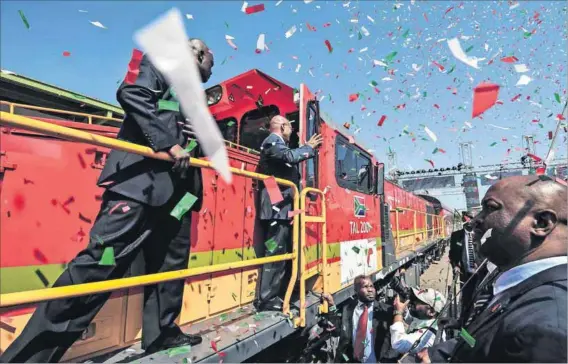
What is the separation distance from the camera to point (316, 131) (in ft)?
12.5

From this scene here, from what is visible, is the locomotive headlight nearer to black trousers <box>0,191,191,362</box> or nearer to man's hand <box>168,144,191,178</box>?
black trousers <box>0,191,191,362</box>

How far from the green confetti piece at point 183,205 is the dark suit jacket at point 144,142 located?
0.39 ft

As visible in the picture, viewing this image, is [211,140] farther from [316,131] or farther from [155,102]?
[316,131]

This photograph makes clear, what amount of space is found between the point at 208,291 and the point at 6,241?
1.41 meters

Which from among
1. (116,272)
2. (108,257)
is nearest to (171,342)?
(116,272)

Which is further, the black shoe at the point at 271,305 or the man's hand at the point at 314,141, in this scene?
the man's hand at the point at 314,141

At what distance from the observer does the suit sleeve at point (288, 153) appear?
3.04 m

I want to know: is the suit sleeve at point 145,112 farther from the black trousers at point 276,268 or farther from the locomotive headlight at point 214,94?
the locomotive headlight at point 214,94

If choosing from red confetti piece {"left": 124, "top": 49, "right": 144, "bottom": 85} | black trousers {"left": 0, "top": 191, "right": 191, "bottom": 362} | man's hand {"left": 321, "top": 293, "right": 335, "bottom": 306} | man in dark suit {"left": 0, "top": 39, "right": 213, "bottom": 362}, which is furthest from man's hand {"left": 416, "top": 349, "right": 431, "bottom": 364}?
red confetti piece {"left": 124, "top": 49, "right": 144, "bottom": 85}

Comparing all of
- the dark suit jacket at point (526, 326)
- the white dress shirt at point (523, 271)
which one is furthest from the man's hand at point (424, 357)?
the white dress shirt at point (523, 271)

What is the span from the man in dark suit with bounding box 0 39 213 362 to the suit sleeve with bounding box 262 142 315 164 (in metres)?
0.93

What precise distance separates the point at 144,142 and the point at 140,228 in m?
0.48

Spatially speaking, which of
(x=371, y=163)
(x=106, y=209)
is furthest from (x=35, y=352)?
(x=371, y=163)

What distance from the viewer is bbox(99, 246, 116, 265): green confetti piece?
68.3 inches
